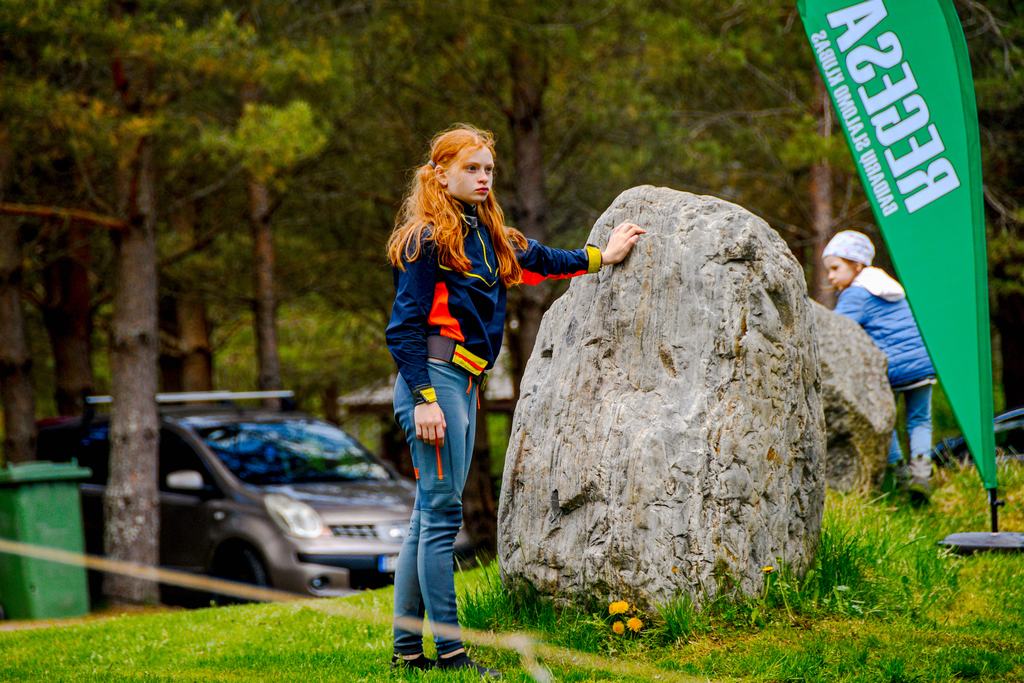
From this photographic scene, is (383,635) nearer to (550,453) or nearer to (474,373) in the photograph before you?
(550,453)

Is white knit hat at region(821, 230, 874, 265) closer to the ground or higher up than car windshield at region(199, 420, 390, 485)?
higher up

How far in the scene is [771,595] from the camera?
4426 millimetres

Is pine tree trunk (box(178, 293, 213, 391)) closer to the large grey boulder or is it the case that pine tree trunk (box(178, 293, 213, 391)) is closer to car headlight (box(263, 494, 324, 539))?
car headlight (box(263, 494, 324, 539))

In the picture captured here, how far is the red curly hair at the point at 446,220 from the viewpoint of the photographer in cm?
395

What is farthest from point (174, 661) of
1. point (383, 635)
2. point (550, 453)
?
point (550, 453)

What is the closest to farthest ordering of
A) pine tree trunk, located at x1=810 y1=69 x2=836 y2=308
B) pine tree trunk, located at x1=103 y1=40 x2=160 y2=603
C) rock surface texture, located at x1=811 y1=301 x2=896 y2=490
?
rock surface texture, located at x1=811 y1=301 x2=896 y2=490, pine tree trunk, located at x1=103 y1=40 x2=160 y2=603, pine tree trunk, located at x1=810 y1=69 x2=836 y2=308

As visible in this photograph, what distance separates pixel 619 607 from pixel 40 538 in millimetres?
6140

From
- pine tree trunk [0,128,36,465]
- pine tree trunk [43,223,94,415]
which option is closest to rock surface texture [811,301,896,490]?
pine tree trunk [0,128,36,465]

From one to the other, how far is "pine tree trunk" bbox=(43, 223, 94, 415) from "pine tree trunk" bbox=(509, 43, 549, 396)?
573 cm

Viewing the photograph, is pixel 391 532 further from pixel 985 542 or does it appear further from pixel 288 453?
pixel 985 542

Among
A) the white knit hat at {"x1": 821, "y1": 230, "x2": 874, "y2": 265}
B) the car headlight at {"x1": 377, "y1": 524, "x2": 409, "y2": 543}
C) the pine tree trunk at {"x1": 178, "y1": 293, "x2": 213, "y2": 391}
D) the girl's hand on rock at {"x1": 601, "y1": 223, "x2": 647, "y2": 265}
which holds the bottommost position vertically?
the car headlight at {"x1": 377, "y1": 524, "x2": 409, "y2": 543}

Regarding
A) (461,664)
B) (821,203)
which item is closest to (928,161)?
(461,664)

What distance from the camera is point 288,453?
32.7 feet

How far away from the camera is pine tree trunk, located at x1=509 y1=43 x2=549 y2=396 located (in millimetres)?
13312
